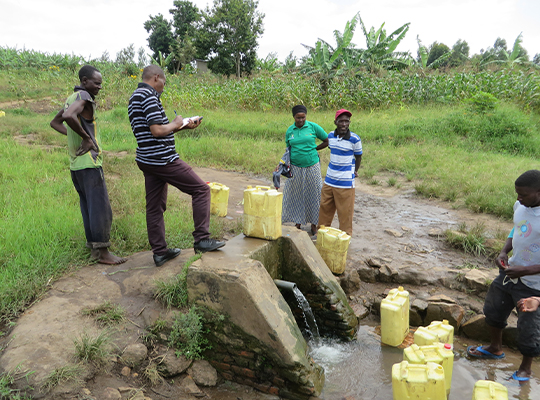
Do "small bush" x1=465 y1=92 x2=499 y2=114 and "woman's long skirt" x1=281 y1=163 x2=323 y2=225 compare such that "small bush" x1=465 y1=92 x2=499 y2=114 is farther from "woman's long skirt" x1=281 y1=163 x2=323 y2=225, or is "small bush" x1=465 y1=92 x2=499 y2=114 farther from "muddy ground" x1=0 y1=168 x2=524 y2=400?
"woman's long skirt" x1=281 y1=163 x2=323 y2=225

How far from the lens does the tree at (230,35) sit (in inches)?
914

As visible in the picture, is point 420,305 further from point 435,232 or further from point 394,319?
point 435,232

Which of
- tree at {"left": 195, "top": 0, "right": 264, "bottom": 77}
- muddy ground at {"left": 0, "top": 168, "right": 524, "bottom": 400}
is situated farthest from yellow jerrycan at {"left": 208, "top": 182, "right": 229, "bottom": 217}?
tree at {"left": 195, "top": 0, "right": 264, "bottom": 77}

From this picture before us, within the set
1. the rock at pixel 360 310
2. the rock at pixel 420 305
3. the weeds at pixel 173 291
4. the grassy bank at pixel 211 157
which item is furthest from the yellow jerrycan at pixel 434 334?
the grassy bank at pixel 211 157

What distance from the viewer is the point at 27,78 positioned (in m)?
16.8

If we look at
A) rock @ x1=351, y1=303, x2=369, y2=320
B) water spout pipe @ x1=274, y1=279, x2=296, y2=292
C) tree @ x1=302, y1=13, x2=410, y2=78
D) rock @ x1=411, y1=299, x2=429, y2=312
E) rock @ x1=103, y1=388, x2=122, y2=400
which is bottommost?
rock @ x1=351, y1=303, x2=369, y2=320

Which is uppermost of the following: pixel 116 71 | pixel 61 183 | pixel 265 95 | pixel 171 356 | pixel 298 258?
pixel 116 71

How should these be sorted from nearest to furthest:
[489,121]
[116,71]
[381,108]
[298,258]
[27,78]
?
[298,258], [489,121], [381,108], [27,78], [116,71]

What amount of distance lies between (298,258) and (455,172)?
5.11 m

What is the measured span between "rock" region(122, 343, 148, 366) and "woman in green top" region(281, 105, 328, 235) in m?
2.80

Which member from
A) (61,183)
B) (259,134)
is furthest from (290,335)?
(259,134)

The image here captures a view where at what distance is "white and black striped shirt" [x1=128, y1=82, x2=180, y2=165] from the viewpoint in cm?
299

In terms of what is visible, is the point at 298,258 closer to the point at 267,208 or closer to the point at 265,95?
the point at 267,208

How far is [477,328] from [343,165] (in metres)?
2.22
